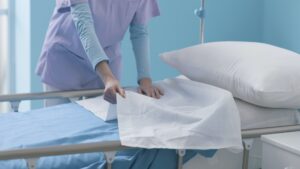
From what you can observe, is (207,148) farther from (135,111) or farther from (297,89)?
(297,89)

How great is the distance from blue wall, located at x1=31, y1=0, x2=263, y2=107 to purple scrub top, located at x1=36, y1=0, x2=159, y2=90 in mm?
954

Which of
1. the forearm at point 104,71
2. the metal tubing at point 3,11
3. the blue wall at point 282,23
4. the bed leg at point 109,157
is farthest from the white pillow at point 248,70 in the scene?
the metal tubing at point 3,11

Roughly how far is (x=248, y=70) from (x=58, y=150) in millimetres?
686

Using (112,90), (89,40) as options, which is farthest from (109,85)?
(89,40)

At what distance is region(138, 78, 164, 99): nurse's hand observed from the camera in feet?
5.76

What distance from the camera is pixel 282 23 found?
9.19 ft

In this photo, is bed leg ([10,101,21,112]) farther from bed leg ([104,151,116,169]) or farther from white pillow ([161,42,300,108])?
bed leg ([104,151,116,169])

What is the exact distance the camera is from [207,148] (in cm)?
143

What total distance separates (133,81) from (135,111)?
149 cm

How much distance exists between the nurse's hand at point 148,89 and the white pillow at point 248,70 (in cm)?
17

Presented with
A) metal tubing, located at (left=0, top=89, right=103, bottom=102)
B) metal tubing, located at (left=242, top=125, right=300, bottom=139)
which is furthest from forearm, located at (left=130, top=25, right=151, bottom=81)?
metal tubing, located at (left=242, top=125, right=300, bottom=139)

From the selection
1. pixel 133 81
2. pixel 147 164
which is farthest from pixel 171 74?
pixel 147 164

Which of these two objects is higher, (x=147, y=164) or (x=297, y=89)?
(x=297, y=89)

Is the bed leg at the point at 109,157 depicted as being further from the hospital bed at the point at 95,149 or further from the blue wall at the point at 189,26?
the blue wall at the point at 189,26
